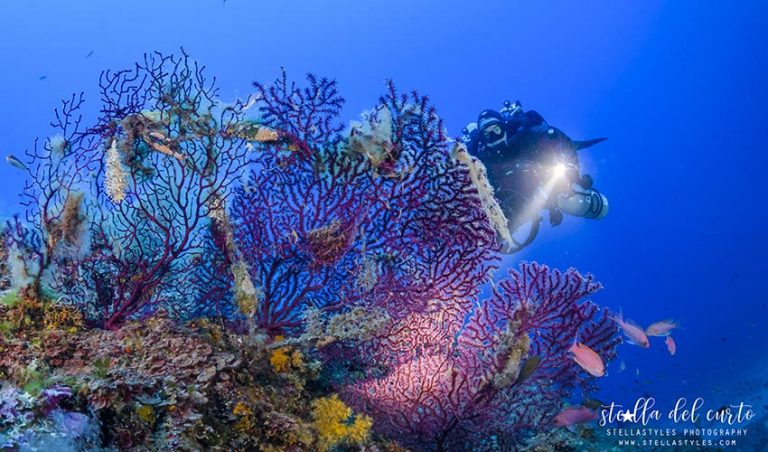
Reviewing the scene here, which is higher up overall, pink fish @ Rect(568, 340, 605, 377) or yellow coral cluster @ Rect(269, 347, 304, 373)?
pink fish @ Rect(568, 340, 605, 377)

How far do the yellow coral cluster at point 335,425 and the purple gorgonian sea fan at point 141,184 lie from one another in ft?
5.25

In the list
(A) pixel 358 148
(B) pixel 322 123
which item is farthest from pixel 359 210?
(B) pixel 322 123

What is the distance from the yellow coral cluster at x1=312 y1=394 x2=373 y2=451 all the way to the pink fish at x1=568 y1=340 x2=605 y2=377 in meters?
2.13

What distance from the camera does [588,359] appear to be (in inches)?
179

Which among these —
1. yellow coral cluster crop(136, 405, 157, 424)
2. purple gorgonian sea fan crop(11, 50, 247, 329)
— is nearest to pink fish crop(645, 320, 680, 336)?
purple gorgonian sea fan crop(11, 50, 247, 329)

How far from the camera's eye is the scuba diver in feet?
27.5

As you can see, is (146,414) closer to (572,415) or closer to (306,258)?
(306,258)

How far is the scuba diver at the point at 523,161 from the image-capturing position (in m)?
8.38

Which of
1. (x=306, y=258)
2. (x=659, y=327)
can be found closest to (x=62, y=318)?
(x=306, y=258)

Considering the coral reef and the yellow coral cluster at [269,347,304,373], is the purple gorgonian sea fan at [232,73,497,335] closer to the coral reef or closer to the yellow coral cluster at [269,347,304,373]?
the coral reef

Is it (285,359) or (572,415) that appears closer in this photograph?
(285,359)

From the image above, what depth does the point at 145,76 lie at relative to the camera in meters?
4.20

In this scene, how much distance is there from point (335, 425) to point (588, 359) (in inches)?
99.4

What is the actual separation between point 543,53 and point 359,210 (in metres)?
112
